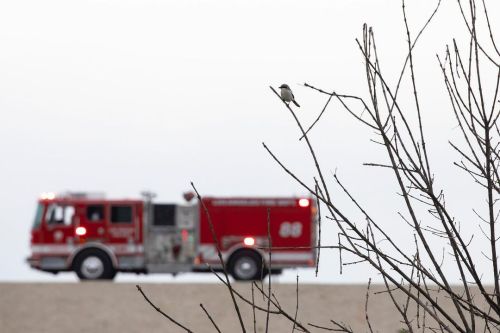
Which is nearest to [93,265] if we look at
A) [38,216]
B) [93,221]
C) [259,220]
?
[93,221]

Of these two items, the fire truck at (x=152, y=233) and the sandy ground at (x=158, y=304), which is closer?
the sandy ground at (x=158, y=304)

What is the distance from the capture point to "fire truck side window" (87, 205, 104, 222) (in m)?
18.1

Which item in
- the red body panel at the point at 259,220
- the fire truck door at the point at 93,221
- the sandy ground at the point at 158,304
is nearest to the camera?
the sandy ground at the point at 158,304

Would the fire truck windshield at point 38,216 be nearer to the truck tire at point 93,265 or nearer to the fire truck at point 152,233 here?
the fire truck at point 152,233

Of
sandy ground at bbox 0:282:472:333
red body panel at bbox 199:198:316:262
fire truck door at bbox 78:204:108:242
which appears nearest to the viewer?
sandy ground at bbox 0:282:472:333

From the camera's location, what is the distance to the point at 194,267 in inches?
725

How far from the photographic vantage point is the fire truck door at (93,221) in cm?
1811

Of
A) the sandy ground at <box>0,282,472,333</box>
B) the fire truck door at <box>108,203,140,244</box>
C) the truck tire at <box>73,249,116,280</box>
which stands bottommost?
the sandy ground at <box>0,282,472,333</box>

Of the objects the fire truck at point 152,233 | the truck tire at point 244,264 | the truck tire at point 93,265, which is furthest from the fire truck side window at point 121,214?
the truck tire at point 244,264

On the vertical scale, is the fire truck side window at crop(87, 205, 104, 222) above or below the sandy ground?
above

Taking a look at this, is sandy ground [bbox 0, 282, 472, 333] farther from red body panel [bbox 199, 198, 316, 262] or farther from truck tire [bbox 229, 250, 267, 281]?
red body panel [bbox 199, 198, 316, 262]

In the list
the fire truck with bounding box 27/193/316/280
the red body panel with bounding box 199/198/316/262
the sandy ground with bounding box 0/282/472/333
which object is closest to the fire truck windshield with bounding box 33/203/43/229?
the fire truck with bounding box 27/193/316/280

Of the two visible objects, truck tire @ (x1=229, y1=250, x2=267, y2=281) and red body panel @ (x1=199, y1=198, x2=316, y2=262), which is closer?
red body panel @ (x1=199, y1=198, x2=316, y2=262)

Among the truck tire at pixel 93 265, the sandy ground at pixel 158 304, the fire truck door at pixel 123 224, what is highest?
the fire truck door at pixel 123 224
